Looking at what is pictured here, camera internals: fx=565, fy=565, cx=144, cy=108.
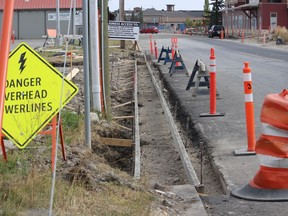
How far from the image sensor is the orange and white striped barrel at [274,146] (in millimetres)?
5863

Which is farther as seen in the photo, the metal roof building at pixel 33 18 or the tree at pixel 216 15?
the tree at pixel 216 15

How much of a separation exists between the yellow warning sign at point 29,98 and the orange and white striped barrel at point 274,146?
7.18 ft

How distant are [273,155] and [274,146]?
9cm

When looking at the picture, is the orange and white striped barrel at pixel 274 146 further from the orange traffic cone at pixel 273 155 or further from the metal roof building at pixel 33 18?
the metal roof building at pixel 33 18

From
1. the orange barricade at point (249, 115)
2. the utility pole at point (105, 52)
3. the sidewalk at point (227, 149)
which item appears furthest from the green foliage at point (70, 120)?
the orange barricade at point (249, 115)

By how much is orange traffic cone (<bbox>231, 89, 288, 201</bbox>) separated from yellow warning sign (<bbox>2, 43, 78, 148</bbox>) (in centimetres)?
219

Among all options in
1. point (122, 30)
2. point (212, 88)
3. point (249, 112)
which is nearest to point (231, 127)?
point (212, 88)

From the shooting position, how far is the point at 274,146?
5922 millimetres

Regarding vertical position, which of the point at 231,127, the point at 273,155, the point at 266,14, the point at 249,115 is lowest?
the point at 231,127

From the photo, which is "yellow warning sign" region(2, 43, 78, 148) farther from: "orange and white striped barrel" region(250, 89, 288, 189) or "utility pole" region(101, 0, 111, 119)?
"utility pole" region(101, 0, 111, 119)

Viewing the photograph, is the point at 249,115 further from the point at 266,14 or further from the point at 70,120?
the point at 266,14

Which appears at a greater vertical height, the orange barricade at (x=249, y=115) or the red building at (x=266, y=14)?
the red building at (x=266, y=14)

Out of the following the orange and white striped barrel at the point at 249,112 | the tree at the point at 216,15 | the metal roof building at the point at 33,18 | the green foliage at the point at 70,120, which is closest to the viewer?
the orange and white striped barrel at the point at 249,112

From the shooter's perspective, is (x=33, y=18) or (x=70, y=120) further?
(x=33, y=18)
